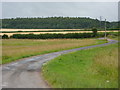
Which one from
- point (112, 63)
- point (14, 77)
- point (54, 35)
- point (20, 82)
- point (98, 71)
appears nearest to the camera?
point (20, 82)

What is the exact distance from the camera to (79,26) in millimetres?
190875

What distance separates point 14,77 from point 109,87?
20.4 feet

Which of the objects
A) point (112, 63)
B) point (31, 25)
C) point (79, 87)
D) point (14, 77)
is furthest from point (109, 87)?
point (31, 25)

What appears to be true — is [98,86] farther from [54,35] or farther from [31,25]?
[31,25]

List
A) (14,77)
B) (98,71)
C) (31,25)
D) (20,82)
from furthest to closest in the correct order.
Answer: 1. (31,25)
2. (98,71)
3. (14,77)
4. (20,82)

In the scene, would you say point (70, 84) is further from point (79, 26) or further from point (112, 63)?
point (79, 26)

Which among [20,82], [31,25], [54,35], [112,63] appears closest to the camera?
[20,82]

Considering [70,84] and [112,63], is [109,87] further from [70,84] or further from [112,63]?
[112,63]

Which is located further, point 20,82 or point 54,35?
point 54,35

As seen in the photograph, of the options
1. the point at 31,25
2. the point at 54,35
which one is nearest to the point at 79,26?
the point at 31,25

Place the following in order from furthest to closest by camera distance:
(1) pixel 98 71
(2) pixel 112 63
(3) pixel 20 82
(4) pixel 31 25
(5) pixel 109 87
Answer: (4) pixel 31 25 → (2) pixel 112 63 → (1) pixel 98 71 → (3) pixel 20 82 → (5) pixel 109 87

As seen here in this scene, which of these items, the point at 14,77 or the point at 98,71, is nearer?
the point at 14,77

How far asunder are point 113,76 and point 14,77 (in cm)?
661

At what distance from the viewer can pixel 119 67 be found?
20.5m
